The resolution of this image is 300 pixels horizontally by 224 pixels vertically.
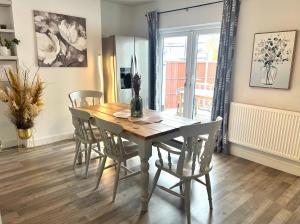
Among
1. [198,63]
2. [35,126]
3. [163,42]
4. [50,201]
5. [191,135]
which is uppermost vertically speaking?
[163,42]

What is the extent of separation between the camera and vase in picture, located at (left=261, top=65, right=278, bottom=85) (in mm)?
3055

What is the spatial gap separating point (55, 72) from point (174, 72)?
2.26 meters

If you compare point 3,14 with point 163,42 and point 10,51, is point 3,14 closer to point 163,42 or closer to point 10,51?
point 10,51

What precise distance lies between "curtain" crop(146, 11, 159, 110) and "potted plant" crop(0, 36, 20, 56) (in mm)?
2401

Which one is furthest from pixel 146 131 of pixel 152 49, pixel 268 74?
pixel 152 49

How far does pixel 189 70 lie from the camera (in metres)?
4.23

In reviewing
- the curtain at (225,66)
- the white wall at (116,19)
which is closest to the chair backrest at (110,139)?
the curtain at (225,66)

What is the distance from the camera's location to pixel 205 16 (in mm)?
3787

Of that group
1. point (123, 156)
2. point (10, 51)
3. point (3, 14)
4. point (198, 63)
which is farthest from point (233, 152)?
point (3, 14)

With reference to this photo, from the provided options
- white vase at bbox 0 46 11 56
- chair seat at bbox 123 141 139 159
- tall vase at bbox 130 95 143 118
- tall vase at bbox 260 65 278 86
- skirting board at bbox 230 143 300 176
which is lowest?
skirting board at bbox 230 143 300 176

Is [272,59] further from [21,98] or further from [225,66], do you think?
[21,98]

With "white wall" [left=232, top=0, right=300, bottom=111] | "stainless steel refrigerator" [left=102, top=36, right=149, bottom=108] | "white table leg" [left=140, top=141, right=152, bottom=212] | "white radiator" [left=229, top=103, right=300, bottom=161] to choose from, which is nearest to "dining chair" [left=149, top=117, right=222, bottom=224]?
"white table leg" [left=140, top=141, right=152, bottom=212]

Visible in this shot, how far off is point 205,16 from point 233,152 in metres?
2.31

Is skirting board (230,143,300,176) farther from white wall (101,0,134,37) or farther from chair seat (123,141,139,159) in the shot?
white wall (101,0,134,37)
